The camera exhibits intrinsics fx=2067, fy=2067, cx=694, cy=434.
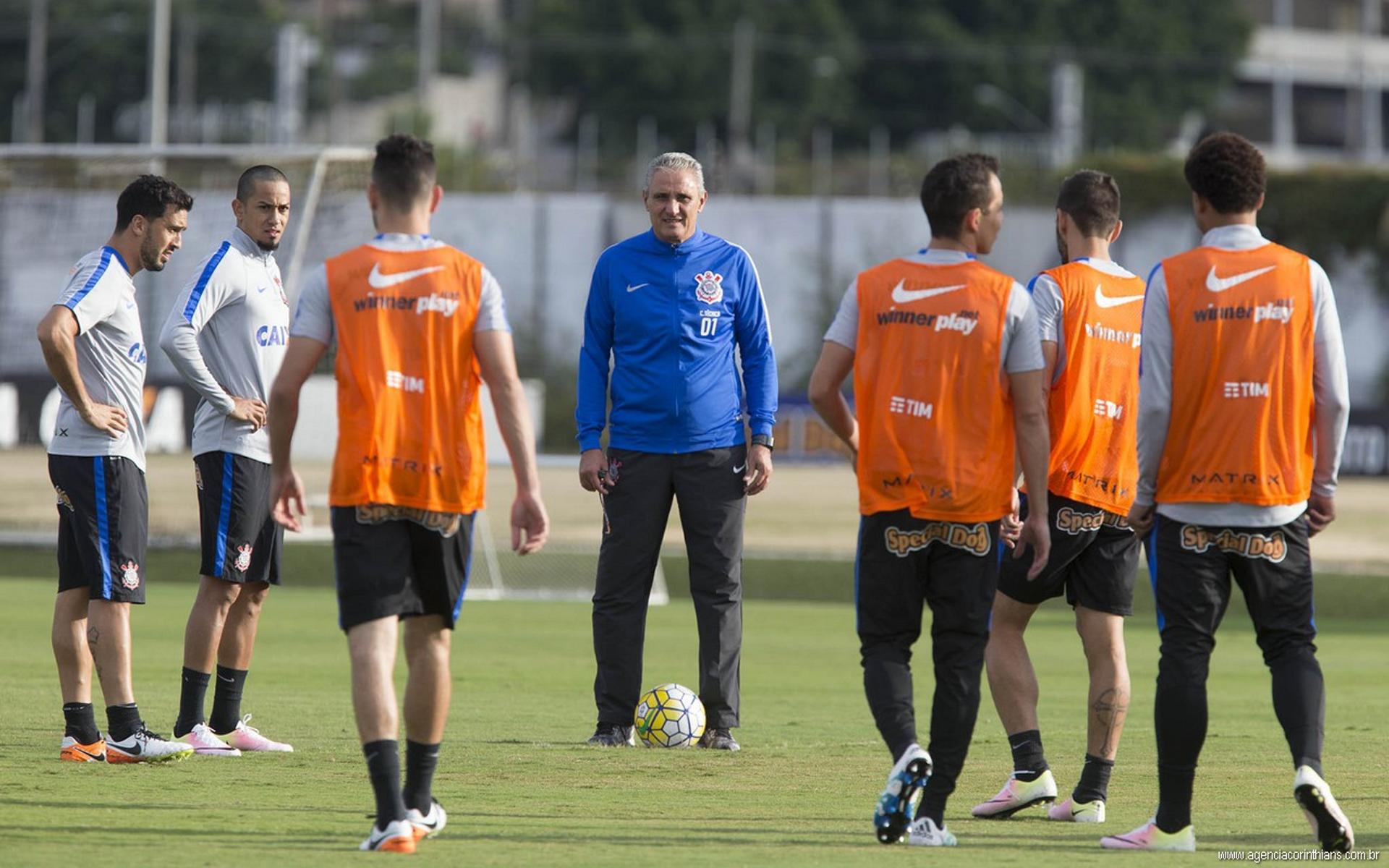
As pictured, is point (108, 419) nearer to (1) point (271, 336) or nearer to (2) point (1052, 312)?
(1) point (271, 336)

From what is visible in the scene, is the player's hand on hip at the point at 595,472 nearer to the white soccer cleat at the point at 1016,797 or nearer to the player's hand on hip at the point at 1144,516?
the white soccer cleat at the point at 1016,797

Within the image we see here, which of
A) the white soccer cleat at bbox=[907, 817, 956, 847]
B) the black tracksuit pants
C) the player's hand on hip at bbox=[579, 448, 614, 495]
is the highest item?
the player's hand on hip at bbox=[579, 448, 614, 495]

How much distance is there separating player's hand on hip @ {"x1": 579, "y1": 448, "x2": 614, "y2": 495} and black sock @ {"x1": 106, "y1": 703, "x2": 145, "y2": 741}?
79.6 inches

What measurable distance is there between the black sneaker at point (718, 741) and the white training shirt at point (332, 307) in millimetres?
3012

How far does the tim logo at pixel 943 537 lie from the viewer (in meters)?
6.33

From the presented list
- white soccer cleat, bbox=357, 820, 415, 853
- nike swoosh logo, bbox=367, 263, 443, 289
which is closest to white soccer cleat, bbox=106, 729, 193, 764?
white soccer cleat, bbox=357, 820, 415, 853

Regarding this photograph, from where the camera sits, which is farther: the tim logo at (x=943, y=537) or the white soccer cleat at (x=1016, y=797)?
the white soccer cleat at (x=1016, y=797)

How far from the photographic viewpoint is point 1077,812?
6.96 metres

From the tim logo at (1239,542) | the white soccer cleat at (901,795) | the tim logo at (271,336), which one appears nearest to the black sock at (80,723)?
the tim logo at (271,336)

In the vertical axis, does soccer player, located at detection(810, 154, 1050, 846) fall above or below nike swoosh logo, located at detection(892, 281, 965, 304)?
below

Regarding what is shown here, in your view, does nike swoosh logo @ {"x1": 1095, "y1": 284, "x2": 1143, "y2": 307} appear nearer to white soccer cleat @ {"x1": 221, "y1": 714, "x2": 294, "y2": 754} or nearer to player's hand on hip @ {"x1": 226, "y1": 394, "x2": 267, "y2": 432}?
player's hand on hip @ {"x1": 226, "y1": 394, "x2": 267, "y2": 432}

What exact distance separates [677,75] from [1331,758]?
58.2m

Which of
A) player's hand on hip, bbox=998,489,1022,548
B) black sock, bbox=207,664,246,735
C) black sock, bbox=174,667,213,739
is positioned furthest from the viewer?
black sock, bbox=207,664,246,735

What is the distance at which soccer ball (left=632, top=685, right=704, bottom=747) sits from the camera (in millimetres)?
8656
